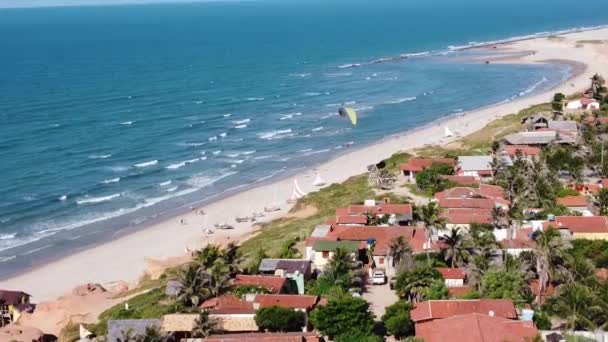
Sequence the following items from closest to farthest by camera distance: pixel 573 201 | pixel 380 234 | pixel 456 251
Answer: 1. pixel 456 251
2. pixel 380 234
3. pixel 573 201

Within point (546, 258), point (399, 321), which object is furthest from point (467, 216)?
point (399, 321)

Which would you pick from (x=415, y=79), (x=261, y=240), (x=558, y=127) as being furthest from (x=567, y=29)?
(x=261, y=240)

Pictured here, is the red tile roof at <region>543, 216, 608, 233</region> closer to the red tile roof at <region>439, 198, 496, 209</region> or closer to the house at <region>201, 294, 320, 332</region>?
the red tile roof at <region>439, 198, 496, 209</region>

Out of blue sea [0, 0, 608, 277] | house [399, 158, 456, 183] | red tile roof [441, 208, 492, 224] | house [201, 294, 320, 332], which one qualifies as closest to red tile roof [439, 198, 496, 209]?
red tile roof [441, 208, 492, 224]

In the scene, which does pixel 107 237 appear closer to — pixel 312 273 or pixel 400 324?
pixel 312 273

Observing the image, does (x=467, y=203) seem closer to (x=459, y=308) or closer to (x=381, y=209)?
(x=381, y=209)
